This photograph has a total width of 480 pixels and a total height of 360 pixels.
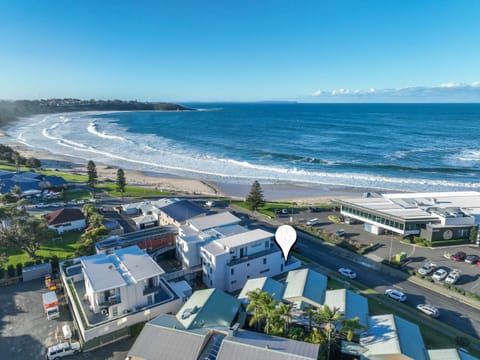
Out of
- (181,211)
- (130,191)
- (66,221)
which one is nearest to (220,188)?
(130,191)

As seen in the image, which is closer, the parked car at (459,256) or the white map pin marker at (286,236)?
the white map pin marker at (286,236)

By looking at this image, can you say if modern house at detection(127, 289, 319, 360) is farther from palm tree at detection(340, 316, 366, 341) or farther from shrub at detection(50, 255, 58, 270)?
shrub at detection(50, 255, 58, 270)

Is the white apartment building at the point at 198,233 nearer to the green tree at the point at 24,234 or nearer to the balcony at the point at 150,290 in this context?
the balcony at the point at 150,290

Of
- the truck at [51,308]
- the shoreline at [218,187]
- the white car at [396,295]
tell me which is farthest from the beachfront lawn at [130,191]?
the white car at [396,295]

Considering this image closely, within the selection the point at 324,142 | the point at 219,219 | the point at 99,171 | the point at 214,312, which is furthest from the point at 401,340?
the point at 324,142

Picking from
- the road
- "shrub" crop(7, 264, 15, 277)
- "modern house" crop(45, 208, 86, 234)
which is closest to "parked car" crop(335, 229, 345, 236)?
the road

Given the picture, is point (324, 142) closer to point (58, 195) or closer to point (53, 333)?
point (58, 195)
